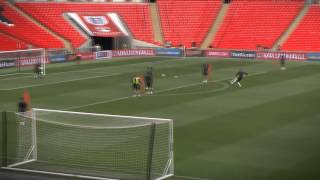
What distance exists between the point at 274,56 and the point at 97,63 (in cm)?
1928

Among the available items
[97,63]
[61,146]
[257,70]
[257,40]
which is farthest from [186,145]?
[257,40]

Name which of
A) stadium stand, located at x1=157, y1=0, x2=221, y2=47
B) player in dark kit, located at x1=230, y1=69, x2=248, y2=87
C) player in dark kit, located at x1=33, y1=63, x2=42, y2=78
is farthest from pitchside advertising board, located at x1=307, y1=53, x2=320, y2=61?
player in dark kit, located at x1=33, y1=63, x2=42, y2=78

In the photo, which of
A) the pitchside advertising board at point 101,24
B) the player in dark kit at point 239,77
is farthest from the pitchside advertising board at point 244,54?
the player in dark kit at point 239,77

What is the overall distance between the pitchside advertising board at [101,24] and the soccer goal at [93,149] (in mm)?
50259

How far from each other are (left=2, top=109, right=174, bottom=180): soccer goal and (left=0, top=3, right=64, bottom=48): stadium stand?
46.2 meters

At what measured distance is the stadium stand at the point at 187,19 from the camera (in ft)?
254

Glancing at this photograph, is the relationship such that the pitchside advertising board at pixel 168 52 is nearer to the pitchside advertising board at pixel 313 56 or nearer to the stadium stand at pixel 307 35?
the stadium stand at pixel 307 35

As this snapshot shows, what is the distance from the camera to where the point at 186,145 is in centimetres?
2355

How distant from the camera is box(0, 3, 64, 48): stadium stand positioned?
70250 mm

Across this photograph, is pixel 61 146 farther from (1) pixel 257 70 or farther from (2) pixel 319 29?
(2) pixel 319 29

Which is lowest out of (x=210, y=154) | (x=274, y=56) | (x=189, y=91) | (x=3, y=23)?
(x=210, y=154)

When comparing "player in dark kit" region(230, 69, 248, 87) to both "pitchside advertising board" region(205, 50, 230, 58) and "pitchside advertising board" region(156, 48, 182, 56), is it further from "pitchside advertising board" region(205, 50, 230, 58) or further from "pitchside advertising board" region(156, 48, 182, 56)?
"pitchside advertising board" region(156, 48, 182, 56)

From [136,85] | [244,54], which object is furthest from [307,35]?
[136,85]

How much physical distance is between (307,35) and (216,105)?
4104 centimetres
